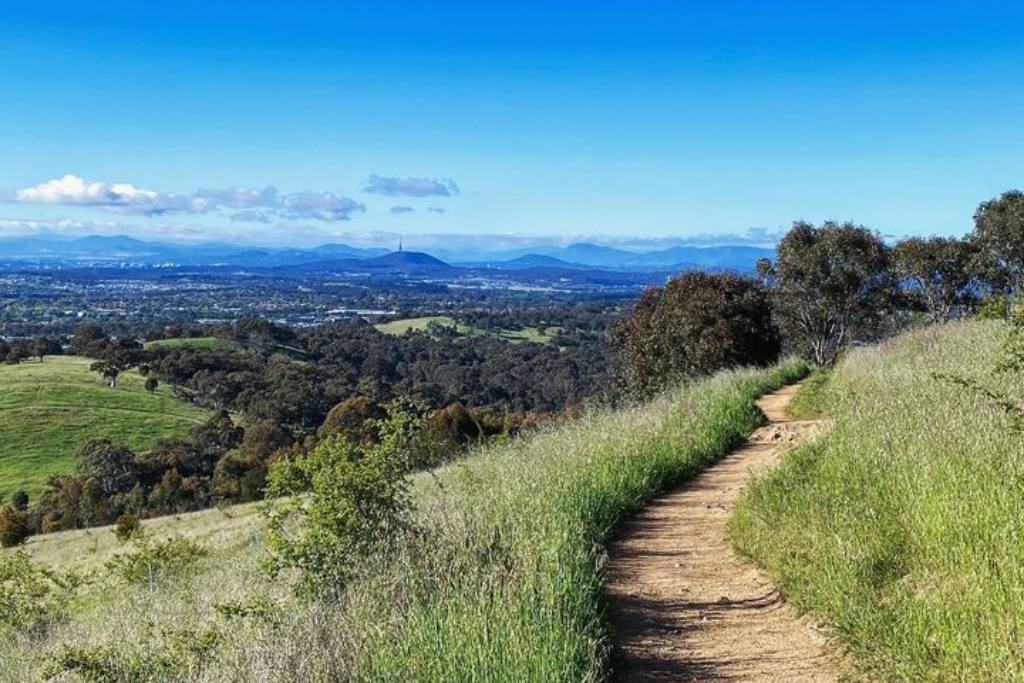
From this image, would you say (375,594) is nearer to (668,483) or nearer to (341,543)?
(341,543)

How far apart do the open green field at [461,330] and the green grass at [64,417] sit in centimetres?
5553

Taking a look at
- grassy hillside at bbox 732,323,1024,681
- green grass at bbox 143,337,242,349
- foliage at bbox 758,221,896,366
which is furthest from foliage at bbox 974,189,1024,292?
green grass at bbox 143,337,242,349

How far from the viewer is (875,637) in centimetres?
417

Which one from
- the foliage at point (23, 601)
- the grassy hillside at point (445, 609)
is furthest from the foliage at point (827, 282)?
the foliage at point (23, 601)

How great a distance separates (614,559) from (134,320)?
165817 millimetres

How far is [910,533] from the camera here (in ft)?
16.2

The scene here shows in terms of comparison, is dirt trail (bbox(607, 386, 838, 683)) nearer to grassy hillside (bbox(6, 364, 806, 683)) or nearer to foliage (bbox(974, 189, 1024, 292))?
grassy hillside (bbox(6, 364, 806, 683))

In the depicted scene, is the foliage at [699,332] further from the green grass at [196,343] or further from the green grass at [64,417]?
the green grass at [196,343]

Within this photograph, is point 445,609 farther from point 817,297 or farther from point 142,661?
point 817,297

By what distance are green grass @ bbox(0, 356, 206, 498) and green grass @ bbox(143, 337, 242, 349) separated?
1507 cm

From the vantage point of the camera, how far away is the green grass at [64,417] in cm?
5966

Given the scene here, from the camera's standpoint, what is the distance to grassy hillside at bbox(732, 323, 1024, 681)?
12.5 feet

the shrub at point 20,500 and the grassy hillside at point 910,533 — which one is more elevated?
the grassy hillside at point 910,533

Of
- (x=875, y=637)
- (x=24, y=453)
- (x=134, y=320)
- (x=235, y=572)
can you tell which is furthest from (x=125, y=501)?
(x=134, y=320)
